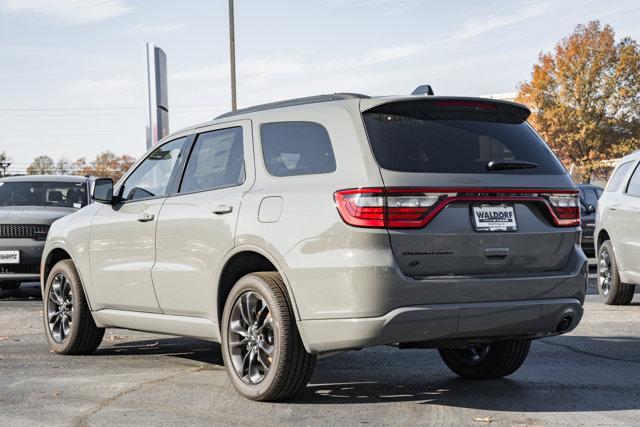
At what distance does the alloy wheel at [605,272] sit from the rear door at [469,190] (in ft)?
21.5

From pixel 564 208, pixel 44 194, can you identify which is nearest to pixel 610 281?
pixel 564 208

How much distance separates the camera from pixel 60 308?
8547 millimetres

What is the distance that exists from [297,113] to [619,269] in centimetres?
673

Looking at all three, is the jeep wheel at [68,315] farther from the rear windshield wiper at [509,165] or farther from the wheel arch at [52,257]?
the rear windshield wiper at [509,165]

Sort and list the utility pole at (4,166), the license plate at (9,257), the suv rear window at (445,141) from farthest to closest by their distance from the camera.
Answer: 1. the utility pole at (4,166)
2. the license plate at (9,257)
3. the suv rear window at (445,141)

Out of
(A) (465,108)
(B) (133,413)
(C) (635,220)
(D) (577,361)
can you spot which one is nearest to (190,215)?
(B) (133,413)

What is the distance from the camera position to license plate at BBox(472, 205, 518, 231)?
5.71 meters

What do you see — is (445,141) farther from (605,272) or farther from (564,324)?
(605,272)

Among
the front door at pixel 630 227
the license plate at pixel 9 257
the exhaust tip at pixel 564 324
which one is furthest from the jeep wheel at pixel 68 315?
the front door at pixel 630 227

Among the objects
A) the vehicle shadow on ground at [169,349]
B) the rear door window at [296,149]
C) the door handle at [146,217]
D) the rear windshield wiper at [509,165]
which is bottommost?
the vehicle shadow on ground at [169,349]

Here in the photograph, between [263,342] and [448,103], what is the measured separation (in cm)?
179

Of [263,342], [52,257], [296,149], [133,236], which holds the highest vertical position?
[296,149]

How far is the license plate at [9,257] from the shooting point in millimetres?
13180

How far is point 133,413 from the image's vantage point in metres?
5.85
